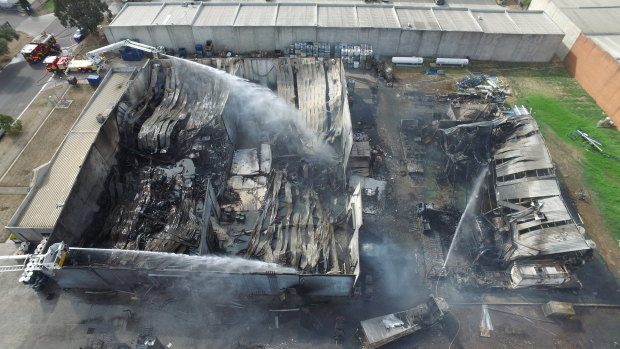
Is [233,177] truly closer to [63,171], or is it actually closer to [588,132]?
[63,171]

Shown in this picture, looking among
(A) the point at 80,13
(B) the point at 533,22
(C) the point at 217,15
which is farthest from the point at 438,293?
(A) the point at 80,13

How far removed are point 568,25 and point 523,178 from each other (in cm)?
2472

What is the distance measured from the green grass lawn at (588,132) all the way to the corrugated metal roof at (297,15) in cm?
2274

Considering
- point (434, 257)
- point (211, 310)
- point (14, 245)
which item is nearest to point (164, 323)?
point (211, 310)

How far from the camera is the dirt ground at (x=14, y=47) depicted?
36.2 m

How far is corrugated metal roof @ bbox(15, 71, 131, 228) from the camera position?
20886mm

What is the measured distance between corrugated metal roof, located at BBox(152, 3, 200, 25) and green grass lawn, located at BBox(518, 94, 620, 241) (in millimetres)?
35057

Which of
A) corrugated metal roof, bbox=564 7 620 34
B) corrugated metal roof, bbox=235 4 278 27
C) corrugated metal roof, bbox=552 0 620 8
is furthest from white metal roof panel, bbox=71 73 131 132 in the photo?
corrugated metal roof, bbox=552 0 620 8

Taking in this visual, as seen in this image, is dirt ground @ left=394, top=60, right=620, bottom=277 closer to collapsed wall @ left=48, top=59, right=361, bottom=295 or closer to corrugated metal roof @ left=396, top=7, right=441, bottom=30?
corrugated metal roof @ left=396, top=7, right=441, bottom=30

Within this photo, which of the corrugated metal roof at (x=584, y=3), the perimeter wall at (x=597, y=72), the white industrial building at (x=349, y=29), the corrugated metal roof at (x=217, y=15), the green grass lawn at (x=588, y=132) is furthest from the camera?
the corrugated metal roof at (x=584, y=3)

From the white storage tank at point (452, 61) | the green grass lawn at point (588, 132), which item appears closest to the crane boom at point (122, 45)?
the white storage tank at point (452, 61)

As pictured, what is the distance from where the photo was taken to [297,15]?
3781 cm

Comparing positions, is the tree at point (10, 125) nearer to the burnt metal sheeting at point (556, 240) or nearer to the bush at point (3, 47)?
Answer: the bush at point (3, 47)

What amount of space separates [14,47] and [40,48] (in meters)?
4.95
